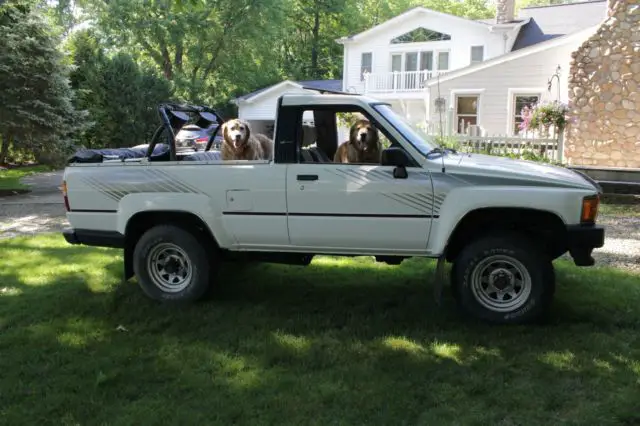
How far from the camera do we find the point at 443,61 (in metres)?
26.1

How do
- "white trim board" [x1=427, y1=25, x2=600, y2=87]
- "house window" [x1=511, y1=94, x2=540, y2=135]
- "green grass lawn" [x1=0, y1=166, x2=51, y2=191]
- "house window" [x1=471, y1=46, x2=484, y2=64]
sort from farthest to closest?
1. "house window" [x1=471, y1=46, x2=484, y2=64]
2. "house window" [x1=511, y1=94, x2=540, y2=135]
3. "white trim board" [x1=427, y1=25, x2=600, y2=87]
4. "green grass lawn" [x1=0, y1=166, x2=51, y2=191]

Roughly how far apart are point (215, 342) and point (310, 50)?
43.2m

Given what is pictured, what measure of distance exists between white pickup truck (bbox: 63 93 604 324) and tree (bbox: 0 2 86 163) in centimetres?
1473

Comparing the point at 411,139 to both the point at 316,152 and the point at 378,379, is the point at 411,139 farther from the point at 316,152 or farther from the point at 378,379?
the point at 378,379

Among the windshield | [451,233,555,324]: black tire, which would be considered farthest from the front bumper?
the windshield

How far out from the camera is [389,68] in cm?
2717

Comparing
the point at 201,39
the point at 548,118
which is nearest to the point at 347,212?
the point at 548,118

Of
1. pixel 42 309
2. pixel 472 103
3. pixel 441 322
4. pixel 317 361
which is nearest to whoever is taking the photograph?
pixel 317 361

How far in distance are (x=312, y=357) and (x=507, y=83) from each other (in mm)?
17610

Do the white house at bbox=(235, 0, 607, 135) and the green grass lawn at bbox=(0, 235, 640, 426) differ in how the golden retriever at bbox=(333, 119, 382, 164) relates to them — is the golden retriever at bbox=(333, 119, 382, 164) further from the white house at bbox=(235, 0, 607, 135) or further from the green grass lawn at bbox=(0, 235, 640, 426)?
the white house at bbox=(235, 0, 607, 135)

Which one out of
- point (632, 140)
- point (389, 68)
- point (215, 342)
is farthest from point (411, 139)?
point (389, 68)

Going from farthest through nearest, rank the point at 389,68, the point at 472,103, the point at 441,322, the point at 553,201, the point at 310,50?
the point at 310,50 → the point at 389,68 → the point at 472,103 → the point at 441,322 → the point at 553,201

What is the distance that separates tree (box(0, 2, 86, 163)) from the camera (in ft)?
58.9

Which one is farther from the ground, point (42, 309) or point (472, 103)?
point (472, 103)
